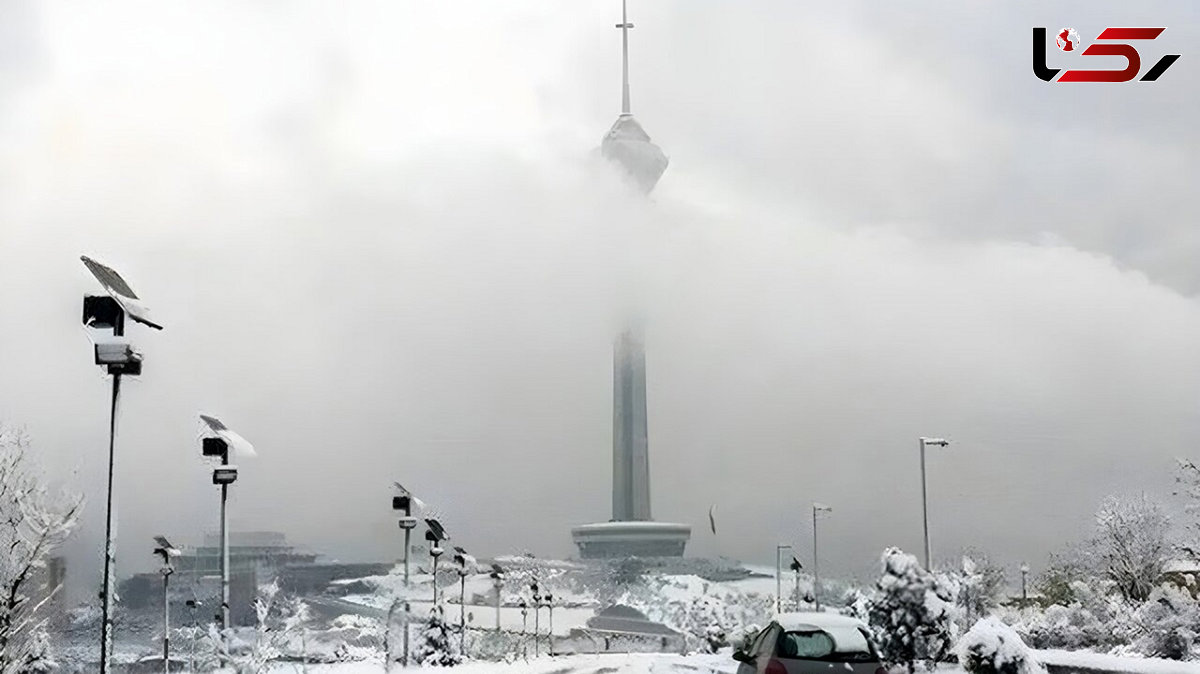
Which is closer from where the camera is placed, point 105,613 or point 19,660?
point 105,613

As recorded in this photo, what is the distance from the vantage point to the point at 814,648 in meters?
18.6

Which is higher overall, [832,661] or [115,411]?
[115,411]

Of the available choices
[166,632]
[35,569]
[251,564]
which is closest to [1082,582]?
[251,564]

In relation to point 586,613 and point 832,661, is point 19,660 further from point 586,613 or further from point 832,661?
point 586,613

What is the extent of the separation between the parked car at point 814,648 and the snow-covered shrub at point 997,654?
6.93 meters

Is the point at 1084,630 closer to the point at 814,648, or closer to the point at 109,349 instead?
the point at 814,648

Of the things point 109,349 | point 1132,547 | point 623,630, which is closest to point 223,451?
point 109,349

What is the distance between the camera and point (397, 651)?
2050 inches

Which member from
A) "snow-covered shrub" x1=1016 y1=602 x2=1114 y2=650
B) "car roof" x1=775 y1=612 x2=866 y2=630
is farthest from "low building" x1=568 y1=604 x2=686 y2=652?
"car roof" x1=775 y1=612 x2=866 y2=630

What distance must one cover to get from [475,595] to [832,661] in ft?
448

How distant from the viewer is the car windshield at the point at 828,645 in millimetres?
18219

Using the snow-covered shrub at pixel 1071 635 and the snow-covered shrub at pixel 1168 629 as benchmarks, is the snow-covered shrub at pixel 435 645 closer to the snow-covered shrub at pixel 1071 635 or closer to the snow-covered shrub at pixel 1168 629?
the snow-covered shrub at pixel 1071 635

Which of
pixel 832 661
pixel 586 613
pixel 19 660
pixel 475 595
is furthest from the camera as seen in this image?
pixel 586 613

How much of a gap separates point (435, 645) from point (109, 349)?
112ft
